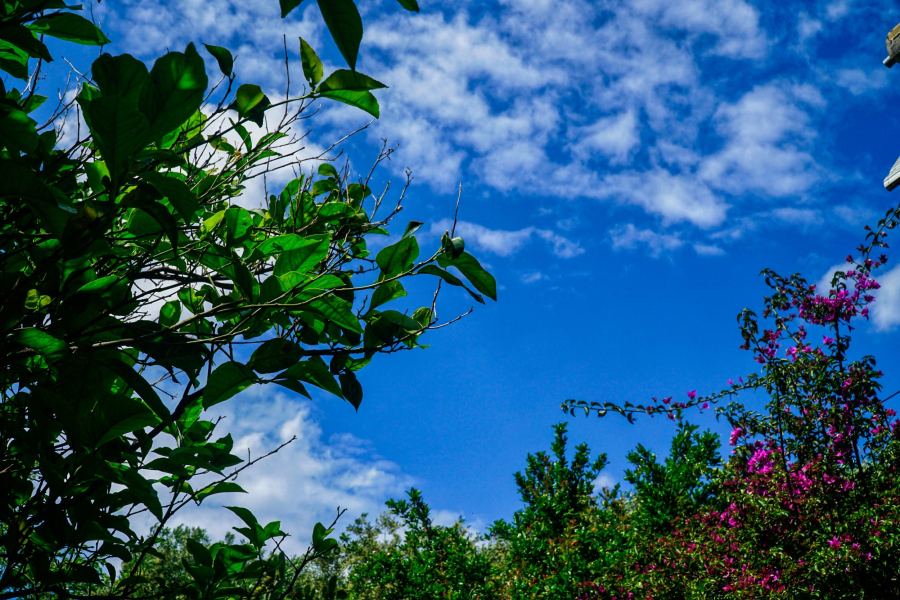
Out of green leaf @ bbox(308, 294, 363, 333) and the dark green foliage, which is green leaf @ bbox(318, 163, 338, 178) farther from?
the dark green foliage

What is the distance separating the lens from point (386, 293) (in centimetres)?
150

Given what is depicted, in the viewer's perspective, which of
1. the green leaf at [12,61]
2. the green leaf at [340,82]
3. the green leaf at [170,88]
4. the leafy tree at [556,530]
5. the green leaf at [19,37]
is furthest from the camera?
the leafy tree at [556,530]

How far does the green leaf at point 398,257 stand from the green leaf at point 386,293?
116 millimetres

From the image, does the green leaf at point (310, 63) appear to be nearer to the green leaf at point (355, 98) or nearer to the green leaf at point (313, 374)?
the green leaf at point (355, 98)

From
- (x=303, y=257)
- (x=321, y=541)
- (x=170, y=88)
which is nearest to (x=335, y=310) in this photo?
(x=303, y=257)

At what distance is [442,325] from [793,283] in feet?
18.4

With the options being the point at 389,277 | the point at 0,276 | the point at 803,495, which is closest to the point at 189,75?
the point at 389,277

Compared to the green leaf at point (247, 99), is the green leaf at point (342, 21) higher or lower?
lower

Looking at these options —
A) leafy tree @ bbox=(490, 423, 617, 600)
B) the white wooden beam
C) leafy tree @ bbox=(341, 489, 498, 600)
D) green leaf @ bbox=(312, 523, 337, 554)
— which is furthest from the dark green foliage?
green leaf @ bbox=(312, 523, 337, 554)

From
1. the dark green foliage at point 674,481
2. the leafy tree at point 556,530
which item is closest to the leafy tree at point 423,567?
the leafy tree at point 556,530

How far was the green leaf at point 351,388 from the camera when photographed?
4.62 feet

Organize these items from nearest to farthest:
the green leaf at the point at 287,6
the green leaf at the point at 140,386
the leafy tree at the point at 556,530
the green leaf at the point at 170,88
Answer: the green leaf at the point at 287,6
the green leaf at the point at 170,88
the green leaf at the point at 140,386
the leafy tree at the point at 556,530

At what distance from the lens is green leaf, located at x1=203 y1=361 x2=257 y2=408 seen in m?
1.27

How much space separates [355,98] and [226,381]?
2.37 ft
